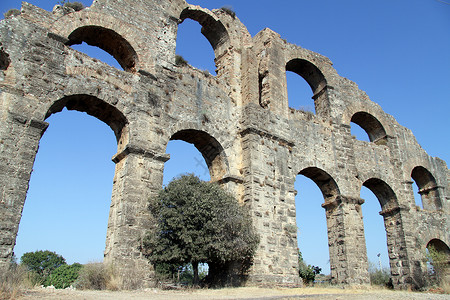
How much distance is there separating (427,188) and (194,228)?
1481cm

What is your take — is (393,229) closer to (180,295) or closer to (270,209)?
(270,209)

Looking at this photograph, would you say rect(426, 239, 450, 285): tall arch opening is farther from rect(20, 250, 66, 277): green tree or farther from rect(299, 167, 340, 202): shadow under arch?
rect(20, 250, 66, 277): green tree

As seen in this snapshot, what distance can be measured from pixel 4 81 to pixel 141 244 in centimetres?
477

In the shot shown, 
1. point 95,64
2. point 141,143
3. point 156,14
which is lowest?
point 141,143

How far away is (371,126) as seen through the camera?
1833cm

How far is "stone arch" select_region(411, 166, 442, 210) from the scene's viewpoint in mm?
18883

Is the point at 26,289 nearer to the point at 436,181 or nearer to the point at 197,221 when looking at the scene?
the point at 197,221

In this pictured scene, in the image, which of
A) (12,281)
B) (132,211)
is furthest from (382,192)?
(12,281)

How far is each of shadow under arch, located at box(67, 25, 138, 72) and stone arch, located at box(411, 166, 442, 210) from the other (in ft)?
48.9

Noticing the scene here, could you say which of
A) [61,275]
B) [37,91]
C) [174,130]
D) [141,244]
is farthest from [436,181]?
[61,275]

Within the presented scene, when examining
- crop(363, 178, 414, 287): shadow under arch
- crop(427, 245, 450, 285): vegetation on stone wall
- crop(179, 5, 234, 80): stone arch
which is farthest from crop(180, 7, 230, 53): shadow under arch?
crop(427, 245, 450, 285): vegetation on stone wall

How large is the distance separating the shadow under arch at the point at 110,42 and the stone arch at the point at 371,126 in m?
10.8

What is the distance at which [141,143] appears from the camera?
10.1 meters

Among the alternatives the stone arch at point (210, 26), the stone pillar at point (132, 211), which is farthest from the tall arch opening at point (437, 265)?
the stone arch at point (210, 26)
